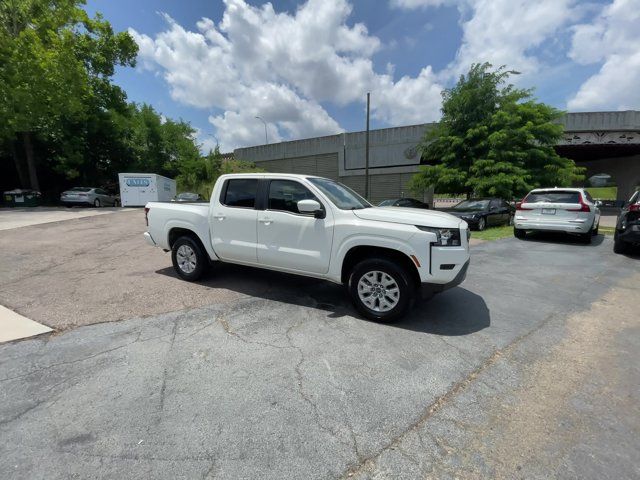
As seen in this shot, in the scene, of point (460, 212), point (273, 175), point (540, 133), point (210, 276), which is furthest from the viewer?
point (540, 133)

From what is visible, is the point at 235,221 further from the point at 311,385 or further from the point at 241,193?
the point at 311,385

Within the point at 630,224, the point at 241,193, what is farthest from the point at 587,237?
the point at 241,193

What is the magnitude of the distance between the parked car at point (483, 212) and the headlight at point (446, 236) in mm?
10039

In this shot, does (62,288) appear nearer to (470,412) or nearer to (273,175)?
(273,175)

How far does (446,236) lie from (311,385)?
2.35 meters

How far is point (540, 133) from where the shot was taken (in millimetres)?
17969

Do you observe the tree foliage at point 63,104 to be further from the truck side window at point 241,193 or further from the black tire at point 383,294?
the black tire at point 383,294

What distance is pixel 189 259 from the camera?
5.96 m

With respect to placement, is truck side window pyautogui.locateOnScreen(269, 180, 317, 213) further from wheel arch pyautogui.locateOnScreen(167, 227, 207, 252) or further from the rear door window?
the rear door window

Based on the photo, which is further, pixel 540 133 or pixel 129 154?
pixel 129 154

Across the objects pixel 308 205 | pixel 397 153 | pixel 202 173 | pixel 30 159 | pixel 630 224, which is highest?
pixel 397 153

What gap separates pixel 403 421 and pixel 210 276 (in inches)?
183

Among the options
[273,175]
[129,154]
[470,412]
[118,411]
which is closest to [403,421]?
[470,412]

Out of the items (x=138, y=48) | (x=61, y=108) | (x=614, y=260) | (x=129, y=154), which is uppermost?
(x=138, y=48)
